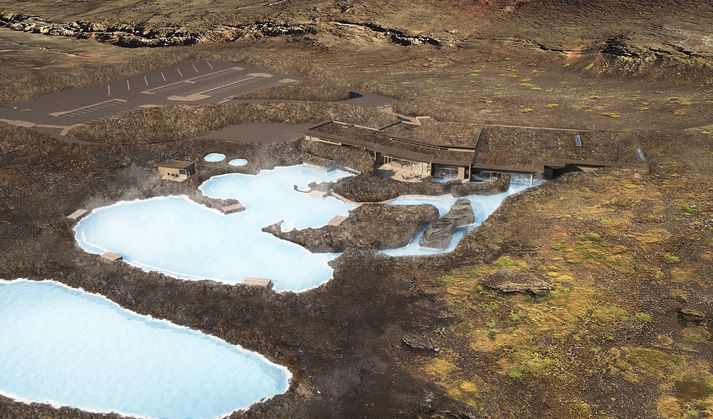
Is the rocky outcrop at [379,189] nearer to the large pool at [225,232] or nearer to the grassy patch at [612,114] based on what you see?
the large pool at [225,232]

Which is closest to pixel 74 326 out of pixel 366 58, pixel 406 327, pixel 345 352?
pixel 345 352

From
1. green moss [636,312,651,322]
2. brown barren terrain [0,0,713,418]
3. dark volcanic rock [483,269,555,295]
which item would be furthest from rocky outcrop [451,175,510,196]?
green moss [636,312,651,322]

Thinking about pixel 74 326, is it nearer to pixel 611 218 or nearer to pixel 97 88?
pixel 611 218

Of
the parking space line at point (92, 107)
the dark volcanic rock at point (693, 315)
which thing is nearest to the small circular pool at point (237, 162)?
the parking space line at point (92, 107)

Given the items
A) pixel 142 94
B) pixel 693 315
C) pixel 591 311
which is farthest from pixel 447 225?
pixel 142 94

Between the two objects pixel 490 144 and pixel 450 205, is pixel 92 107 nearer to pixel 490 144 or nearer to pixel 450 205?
pixel 450 205

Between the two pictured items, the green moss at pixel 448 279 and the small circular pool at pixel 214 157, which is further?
the small circular pool at pixel 214 157
